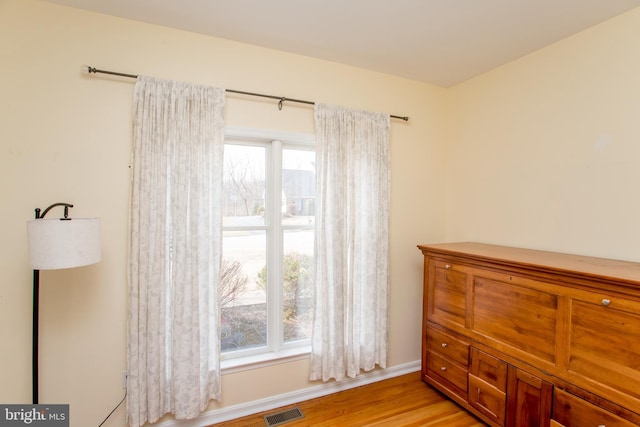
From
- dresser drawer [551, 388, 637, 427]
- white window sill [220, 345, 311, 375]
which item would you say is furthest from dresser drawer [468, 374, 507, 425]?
white window sill [220, 345, 311, 375]

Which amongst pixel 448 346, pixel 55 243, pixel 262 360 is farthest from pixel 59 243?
pixel 448 346

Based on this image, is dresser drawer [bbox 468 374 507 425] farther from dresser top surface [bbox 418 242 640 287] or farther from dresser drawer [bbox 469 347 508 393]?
dresser top surface [bbox 418 242 640 287]

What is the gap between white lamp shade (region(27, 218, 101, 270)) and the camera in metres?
1.48

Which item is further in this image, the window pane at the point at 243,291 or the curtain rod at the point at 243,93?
the window pane at the point at 243,291

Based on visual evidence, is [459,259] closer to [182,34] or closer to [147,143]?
[147,143]

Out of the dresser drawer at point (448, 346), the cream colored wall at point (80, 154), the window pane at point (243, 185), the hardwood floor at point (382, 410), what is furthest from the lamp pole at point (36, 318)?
the dresser drawer at point (448, 346)

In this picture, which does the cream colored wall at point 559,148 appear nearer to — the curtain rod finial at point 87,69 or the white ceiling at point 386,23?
the white ceiling at point 386,23

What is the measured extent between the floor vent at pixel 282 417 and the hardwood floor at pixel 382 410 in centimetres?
4

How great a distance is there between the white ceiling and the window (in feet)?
2.30

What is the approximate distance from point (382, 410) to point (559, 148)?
7.67ft

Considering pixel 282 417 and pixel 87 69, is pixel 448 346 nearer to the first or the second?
pixel 282 417

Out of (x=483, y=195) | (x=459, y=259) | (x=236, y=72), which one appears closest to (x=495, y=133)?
(x=483, y=195)

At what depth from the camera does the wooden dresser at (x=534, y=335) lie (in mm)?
1479

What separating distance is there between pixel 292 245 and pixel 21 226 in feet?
5.57
